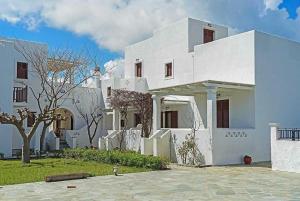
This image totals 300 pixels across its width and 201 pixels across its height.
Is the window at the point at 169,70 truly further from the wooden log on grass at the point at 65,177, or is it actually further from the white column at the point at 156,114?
the wooden log on grass at the point at 65,177

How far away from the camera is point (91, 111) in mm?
31156

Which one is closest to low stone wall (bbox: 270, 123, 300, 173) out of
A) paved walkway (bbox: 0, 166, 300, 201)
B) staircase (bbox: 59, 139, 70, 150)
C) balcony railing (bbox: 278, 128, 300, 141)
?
balcony railing (bbox: 278, 128, 300, 141)

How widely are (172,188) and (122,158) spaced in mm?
6726

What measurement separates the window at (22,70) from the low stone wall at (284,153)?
19.9 metres

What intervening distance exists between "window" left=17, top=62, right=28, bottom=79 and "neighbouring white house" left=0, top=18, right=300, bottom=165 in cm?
467

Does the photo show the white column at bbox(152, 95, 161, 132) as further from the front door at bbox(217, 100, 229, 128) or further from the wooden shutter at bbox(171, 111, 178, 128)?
the wooden shutter at bbox(171, 111, 178, 128)

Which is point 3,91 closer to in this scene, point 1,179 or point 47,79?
point 47,79

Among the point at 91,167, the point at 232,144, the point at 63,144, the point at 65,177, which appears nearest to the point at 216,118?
the point at 232,144

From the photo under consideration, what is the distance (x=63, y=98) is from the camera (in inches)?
1176

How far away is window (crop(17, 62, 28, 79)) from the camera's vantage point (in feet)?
94.0

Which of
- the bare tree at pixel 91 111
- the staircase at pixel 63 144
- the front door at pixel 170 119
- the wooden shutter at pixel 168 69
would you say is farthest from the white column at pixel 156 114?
the staircase at pixel 63 144

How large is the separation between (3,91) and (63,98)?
6.60m

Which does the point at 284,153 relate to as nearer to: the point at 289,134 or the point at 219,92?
the point at 289,134

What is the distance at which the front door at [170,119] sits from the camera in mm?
24966
